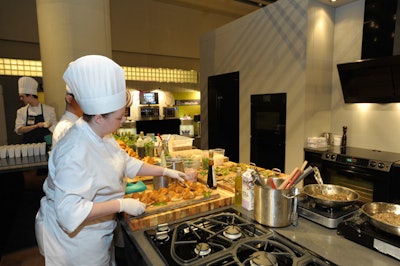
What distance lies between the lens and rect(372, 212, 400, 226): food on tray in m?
1.00

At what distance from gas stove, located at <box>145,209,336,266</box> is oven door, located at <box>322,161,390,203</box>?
2062 millimetres

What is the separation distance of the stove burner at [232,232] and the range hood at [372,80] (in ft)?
8.69

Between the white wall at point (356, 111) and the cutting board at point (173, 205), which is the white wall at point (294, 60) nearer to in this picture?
the white wall at point (356, 111)

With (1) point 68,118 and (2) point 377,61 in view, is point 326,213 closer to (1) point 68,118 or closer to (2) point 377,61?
(1) point 68,118

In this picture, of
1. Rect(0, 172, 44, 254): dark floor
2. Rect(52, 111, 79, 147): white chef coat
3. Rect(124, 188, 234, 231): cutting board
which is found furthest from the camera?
Rect(0, 172, 44, 254): dark floor

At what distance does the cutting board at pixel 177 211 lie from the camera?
1.24 metres

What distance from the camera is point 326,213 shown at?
122 centimetres

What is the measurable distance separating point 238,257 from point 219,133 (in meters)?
4.08

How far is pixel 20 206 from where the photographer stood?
375 cm

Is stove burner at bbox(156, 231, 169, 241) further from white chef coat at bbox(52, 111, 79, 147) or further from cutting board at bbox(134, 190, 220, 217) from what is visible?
white chef coat at bbox(52, 111, 79, 147)

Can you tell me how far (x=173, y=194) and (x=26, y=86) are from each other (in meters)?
3.02

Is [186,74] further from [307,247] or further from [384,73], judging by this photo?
[307,247]

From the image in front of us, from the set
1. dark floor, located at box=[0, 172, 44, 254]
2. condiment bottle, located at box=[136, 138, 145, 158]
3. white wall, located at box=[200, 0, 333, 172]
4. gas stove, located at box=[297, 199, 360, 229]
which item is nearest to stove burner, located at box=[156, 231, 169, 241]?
gas stove, located at box=[297, 199, 360, 229]

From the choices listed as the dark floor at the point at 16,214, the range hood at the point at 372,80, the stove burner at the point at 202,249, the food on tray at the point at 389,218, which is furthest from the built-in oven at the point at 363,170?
the dark floor at the point at 16,214
